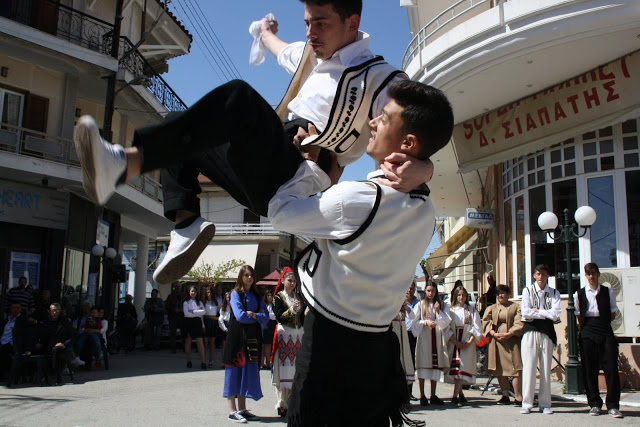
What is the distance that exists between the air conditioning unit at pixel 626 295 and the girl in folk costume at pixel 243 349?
760cm

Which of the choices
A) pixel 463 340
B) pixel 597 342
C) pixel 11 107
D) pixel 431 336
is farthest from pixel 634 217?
pixel 11 107

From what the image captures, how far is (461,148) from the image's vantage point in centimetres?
1547

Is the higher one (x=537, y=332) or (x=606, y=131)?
(x=606, y=131)

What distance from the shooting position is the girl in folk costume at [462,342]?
400 inches

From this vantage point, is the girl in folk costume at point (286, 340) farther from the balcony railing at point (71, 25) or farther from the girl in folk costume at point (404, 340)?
the balcony railing at point (71, 25)

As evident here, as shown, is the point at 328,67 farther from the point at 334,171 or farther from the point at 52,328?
the point at 52,328

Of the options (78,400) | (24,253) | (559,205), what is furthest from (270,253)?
(78,400)

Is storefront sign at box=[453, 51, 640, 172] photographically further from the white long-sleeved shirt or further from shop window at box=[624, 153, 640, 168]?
the white long-sleeved shirt

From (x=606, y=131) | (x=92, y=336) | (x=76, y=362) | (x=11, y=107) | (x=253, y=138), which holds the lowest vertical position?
(x=76, y=362)

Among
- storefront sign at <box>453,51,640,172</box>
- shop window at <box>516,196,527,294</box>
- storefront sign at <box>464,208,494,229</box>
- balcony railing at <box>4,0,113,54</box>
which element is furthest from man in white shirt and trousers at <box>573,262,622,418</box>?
balcony railing at <box>4,0,113,54</box>

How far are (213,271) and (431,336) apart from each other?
24.8 meters

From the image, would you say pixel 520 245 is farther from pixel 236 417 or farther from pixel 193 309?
pixel 236 417

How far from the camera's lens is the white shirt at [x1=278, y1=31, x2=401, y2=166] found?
2.62 meters

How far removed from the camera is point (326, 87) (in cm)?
266
